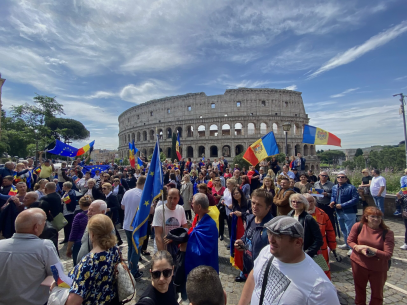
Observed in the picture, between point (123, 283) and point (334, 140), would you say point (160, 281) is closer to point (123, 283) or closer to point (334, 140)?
point (123, 283)

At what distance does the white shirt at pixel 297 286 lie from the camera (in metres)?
1.38

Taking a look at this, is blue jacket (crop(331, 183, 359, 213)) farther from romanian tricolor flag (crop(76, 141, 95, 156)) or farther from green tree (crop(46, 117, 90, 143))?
green tree (crop(46, 117, 90, 143))

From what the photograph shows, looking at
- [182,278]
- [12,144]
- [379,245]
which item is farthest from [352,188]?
[12,144]

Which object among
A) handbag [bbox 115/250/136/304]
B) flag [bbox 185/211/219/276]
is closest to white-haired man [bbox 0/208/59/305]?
handbag [bbox 115/250/136/304]

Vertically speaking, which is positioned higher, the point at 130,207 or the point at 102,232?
the point at 102,232

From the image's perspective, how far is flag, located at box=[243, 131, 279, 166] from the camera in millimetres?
8500

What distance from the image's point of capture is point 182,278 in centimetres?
274

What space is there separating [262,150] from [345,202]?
4.01 metres

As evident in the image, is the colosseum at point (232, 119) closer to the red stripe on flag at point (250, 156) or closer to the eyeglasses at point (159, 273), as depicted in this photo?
the red stripe on flag at point (250, 156)

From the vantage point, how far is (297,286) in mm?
1439

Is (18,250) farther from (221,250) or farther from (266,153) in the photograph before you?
(266,153)

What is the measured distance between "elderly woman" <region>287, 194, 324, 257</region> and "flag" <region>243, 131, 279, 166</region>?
5528 millimetres

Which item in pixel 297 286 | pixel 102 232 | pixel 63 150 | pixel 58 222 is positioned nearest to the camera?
pixel 297 286

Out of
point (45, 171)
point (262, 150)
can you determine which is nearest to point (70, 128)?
point (45, 171)
